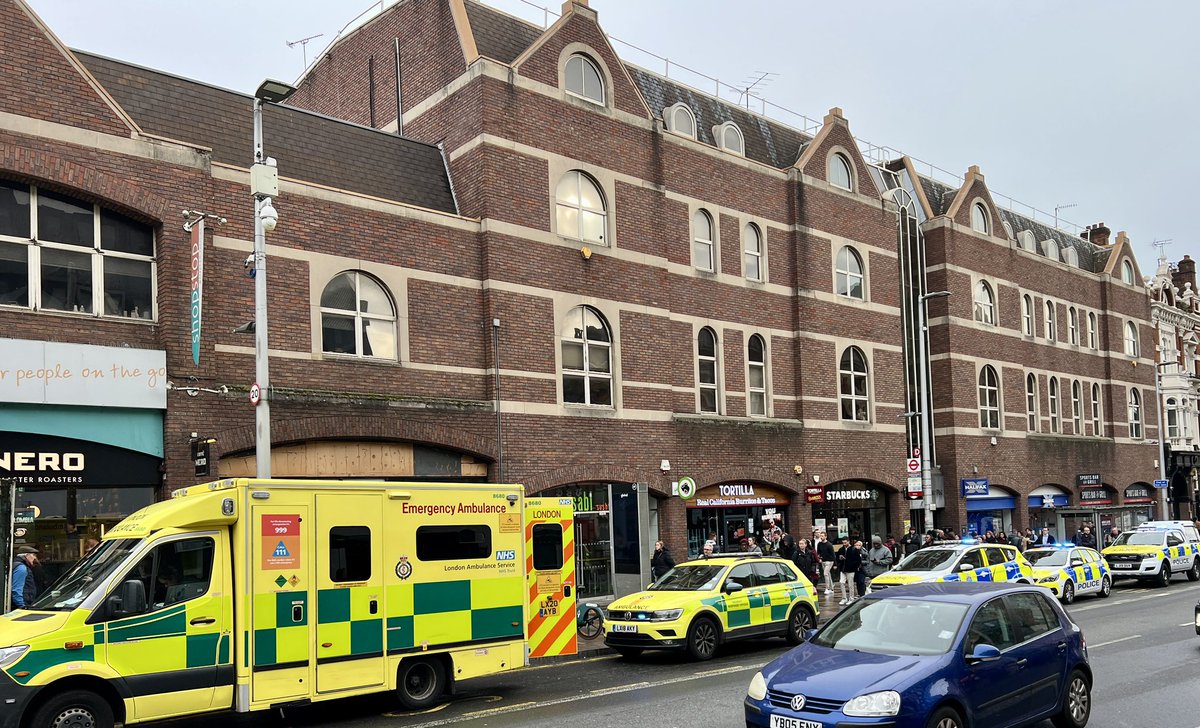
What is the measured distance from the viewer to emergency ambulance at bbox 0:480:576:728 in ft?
32.9

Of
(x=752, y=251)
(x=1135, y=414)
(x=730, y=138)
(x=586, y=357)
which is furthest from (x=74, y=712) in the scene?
(x=1135, y=414)

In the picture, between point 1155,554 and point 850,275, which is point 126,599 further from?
point 1155,554

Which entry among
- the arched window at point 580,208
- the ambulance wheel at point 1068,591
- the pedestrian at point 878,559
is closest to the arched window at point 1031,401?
the ambulance wheel at point 1068,591

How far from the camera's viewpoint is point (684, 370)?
84.5ft

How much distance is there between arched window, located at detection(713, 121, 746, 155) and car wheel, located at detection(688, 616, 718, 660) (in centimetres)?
1596

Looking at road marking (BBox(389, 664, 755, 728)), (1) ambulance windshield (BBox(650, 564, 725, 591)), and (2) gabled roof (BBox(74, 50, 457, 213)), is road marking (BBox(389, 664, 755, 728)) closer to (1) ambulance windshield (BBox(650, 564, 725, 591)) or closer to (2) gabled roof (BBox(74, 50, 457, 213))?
(1) ambulance windshield (BBox(650, 564, 725, 591))

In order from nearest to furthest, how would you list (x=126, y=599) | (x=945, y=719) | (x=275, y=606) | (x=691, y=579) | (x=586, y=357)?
1. (x=945, y=719)
2. (x=126, y=599)
3. (x=275, y=606)
4. (x=691, y=579)
5. (x=586, y=357)

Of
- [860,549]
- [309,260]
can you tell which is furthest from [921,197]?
[309,260]

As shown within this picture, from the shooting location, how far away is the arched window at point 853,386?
100ft

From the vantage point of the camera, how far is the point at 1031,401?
39781 millimetres

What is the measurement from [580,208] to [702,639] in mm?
11265

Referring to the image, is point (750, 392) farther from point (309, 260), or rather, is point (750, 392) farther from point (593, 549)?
point (309, 260)

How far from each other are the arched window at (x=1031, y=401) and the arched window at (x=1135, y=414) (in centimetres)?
953

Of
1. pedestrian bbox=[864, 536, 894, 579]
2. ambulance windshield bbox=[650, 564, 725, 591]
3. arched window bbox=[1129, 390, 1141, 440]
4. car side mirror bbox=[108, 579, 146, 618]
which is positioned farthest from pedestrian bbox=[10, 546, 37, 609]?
arched window bbox=[1129, 390, 1141, 440]
